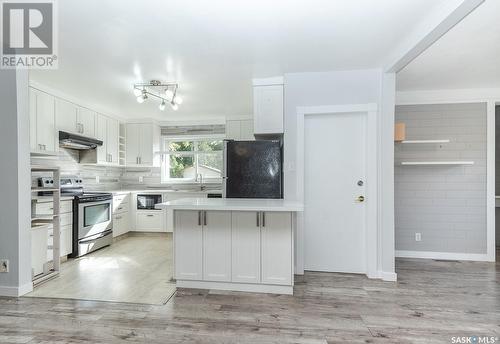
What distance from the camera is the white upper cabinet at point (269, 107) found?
9.98ft

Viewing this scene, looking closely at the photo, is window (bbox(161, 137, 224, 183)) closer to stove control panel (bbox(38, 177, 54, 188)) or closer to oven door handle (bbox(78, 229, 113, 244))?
oven door handle (bbox(78, 229, 113, 244))

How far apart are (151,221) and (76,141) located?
6.38ft

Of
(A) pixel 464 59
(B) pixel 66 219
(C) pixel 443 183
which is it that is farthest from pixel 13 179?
(C) pixel 443 183

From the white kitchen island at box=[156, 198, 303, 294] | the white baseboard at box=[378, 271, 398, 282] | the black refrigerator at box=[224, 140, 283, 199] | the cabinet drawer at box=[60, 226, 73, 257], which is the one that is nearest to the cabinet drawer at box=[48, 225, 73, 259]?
the cabinet drawer at box=[60, 226, 73, 257]

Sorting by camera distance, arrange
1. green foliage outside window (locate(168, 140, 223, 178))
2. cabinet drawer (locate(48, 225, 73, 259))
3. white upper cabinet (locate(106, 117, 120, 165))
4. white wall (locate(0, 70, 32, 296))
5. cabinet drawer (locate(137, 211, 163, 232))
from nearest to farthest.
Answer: white wall (locate(0, 70, 32, 296)), cabinet drawer (locate(48, 225, 73, 259)), white upper cabinet (locate(106, 117, 120, 165)), cabinet drawer (locate(137, 211, 163, 232)), green foliage outside window (locate(168, 140, 223, 178))

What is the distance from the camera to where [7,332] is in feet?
5.99

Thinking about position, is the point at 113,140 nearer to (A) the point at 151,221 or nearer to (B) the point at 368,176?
(A) the point at 151,221

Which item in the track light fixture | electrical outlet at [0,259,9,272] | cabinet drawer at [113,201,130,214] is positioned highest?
the track light fixture

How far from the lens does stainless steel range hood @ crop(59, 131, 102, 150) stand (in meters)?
3.66

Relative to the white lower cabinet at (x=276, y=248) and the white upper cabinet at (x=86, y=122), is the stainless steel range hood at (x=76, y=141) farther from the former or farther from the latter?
the white lower cabinet at (x=276, y=248)

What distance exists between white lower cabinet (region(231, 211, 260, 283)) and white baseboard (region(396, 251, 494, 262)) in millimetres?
2373

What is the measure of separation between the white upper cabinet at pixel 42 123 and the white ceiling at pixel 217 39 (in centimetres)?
22

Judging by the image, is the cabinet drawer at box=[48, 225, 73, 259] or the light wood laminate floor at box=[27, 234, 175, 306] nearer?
the light wood laminate floor at box=[27, 234, 175, 306]

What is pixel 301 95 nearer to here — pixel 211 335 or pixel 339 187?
pixel 339 187
